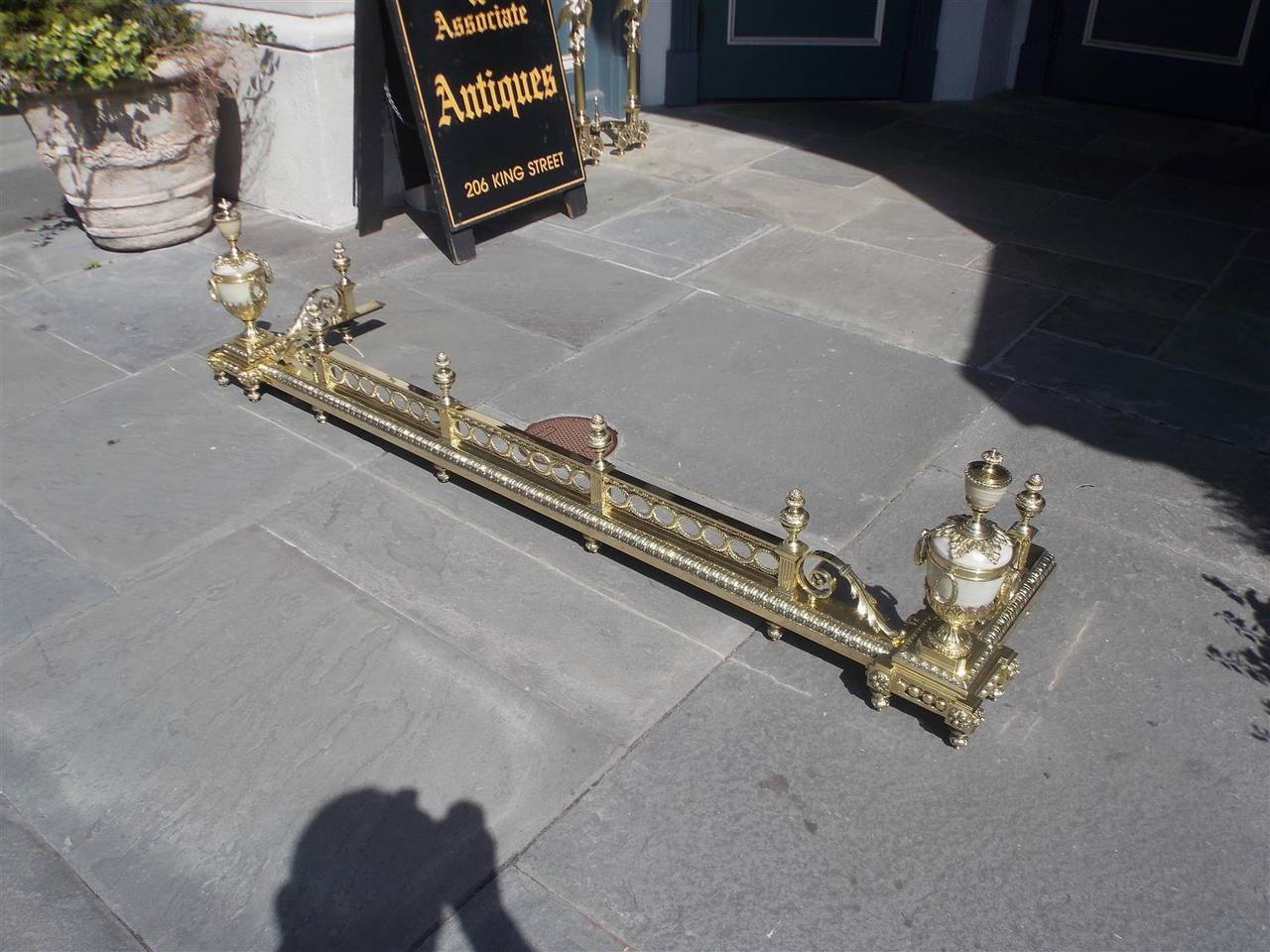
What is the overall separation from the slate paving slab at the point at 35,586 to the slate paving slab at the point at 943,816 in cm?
226

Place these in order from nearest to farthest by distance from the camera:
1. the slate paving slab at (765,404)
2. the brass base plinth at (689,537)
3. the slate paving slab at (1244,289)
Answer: the brass base plinth at (689,537)
the slate paving slab at (765,404)
the slate paving slab at (1244,289)

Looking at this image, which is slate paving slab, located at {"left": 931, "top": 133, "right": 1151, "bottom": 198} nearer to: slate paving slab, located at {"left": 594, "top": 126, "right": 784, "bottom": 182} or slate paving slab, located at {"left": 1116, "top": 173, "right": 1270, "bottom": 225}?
slate paving slab, located at {"left": 1116, "top": 173, "right": 1270, "bottom": 225}

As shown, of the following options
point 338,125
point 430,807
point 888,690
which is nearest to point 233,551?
point 430,807

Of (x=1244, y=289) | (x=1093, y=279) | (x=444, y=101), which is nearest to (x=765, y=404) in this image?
(x=1093, y=279)

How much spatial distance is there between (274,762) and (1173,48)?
427 inches

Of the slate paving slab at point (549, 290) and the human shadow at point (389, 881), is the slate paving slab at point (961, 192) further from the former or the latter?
the human shadow at point (389, 881)

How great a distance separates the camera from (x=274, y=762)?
3.55 metres

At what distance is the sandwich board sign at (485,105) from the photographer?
6910mm

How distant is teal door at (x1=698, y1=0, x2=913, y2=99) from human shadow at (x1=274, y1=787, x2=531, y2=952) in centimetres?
938

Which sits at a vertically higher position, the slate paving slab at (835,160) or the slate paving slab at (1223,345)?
the slate paving slab at (835,160)

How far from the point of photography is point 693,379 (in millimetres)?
5793

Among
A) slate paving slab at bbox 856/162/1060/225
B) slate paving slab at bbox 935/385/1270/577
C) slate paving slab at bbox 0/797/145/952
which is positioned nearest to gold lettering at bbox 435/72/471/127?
slate paving slab at bbox 856/162/1060/225

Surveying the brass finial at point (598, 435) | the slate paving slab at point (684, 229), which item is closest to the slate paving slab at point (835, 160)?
the slate paving slab at point (684, 229)

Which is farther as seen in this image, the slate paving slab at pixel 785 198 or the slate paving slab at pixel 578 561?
the slate paving slab at pixel 785 198
